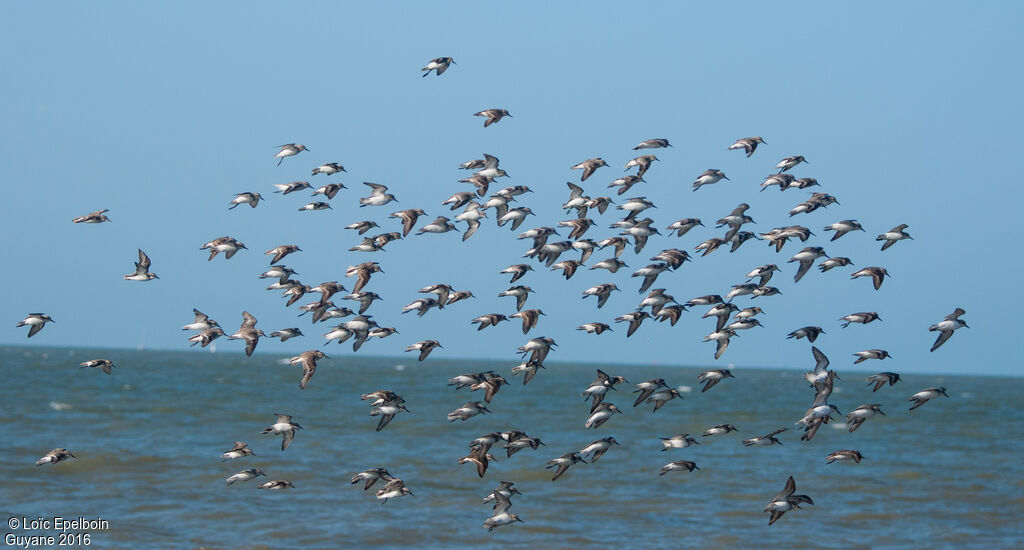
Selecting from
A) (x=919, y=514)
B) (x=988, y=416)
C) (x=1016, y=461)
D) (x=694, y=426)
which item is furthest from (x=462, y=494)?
(x=988, y=416)

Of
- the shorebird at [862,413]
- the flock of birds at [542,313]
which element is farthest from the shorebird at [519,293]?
the shorebird at [862,413]

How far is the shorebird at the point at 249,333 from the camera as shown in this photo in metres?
22.3

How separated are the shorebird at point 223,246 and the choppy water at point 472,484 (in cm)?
839

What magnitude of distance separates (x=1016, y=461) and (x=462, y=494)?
2727 centimetres

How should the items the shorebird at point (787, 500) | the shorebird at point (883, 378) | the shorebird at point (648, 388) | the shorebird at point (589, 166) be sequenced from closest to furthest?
the shorebird at point (883, 378) < the shorebird at point (648, 388) < the shorebird at point (787, 500) < the shorebird at point (589, 166)

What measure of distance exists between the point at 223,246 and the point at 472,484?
57.2 ft

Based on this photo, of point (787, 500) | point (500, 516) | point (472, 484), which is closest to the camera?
point (787, 500)

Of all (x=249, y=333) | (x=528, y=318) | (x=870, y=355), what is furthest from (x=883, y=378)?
(x=249, y=333)

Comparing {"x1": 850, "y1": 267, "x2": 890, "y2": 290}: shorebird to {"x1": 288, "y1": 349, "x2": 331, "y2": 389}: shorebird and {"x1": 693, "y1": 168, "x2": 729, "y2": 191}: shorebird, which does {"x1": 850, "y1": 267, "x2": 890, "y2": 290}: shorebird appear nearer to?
{"x1": 693, "y1": 168, "x2": 729, "y2": 191}: shorebird

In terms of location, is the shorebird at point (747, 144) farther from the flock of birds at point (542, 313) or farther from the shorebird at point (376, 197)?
the shorebird at point (376, 197)

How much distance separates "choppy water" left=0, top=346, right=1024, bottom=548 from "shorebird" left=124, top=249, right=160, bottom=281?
8.04m

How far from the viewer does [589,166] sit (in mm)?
25438

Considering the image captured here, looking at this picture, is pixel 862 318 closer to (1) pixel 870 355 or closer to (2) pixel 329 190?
(1) pixel 870 355

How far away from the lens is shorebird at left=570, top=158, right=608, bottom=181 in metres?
25.4
